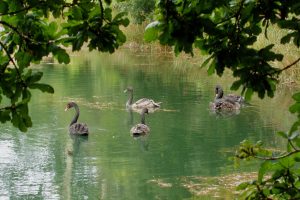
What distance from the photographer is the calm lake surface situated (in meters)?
6.14

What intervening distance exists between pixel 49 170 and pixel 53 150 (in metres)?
0.93

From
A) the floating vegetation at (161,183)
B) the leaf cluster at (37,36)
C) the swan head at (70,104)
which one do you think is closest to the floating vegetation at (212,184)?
the floating vegetation at (161,183)

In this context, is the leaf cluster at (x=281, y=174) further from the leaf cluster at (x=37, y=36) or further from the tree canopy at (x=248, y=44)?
the leaf cluster at (x=37, y=36)

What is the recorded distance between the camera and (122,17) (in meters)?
1.71

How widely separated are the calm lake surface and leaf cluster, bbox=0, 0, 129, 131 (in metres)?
4.11

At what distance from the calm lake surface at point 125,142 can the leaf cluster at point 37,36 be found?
4105mm

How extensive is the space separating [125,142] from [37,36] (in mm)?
6419

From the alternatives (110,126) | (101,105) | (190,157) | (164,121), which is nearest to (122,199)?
(190,157)

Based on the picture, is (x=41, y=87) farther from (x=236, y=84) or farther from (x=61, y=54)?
(x=236, y=84)

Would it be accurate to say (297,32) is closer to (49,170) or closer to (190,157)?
(49,170)

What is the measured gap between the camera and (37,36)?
174 centimetres

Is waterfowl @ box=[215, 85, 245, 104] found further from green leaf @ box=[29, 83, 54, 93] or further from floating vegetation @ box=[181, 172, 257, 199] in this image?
green leaf @ box=[29, 83, 54, 93]

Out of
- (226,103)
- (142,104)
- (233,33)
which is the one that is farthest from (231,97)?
(233,33)

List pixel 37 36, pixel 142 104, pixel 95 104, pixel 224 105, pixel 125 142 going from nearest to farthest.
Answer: pixel 37 36 < pixel 125 142 < pixel 224 105 < pixel 142 104 < pixel 95 104
